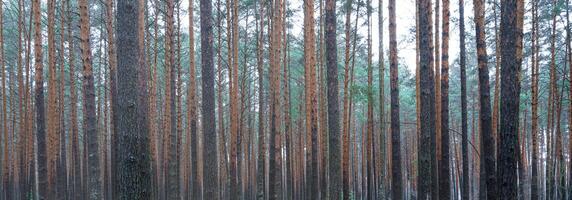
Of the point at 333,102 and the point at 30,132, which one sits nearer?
the point at 333,102

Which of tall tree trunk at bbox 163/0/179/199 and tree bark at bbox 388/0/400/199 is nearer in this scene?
tree bark at bbox 388/0/400/199

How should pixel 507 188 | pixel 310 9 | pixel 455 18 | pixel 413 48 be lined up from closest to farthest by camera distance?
pixel 507 188 → pixel 310 9 → pixel 455 18 → pixel 413 48

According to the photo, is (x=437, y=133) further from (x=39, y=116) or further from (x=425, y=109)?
(x=39, y=116)

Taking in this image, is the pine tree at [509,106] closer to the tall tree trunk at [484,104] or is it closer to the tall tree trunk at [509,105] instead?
the tall tree trunk at [509,105]

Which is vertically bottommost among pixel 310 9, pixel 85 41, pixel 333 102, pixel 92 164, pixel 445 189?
pixel 445 189

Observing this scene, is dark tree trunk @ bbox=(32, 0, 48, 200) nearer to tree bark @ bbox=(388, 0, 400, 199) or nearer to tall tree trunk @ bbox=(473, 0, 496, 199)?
tree bark @ bbox=(388, 0, 400, 199)

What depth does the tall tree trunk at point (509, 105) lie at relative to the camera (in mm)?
5660

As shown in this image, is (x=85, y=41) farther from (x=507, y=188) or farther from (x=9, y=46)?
(x=9, y=46)

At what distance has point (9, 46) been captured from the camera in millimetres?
20938

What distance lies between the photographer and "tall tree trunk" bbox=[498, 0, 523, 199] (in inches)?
223

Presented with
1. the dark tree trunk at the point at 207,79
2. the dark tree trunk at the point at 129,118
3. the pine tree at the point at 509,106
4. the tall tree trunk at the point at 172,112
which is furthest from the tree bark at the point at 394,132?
the dark tree trunk at the point at 129,118

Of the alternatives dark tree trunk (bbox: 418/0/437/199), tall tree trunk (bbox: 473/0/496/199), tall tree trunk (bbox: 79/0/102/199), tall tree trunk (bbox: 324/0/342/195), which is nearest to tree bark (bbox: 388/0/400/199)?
dark tree trunk (bbox: 418/0/437/199)

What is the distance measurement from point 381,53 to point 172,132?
652 cm

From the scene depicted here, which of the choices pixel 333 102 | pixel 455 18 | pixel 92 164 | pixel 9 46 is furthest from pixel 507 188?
pixel 9 46
